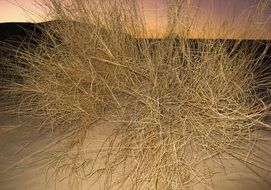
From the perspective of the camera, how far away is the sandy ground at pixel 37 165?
255 cm

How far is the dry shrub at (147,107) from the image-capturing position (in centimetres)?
244

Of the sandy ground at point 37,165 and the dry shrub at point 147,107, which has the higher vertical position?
the dry shrub at point 147,107

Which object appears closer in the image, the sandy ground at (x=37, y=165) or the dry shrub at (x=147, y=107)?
the dry shrub at (x=147, y=107)

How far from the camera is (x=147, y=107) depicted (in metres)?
2.71

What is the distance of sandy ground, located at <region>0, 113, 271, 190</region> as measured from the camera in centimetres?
255

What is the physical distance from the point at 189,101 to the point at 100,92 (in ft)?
2.57

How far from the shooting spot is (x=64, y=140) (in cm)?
321

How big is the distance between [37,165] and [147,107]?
0.79 metres

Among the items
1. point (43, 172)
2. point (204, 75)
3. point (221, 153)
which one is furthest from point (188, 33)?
point (43, 172)

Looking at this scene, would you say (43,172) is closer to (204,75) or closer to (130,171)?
(130,171)

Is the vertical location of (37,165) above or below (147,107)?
below

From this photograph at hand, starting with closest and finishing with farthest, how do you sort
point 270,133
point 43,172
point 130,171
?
point 130,171 → point 43,172 → point 270,133

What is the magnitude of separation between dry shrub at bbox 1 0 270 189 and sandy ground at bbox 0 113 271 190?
72 mm

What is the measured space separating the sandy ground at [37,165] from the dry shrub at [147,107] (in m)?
0.07
